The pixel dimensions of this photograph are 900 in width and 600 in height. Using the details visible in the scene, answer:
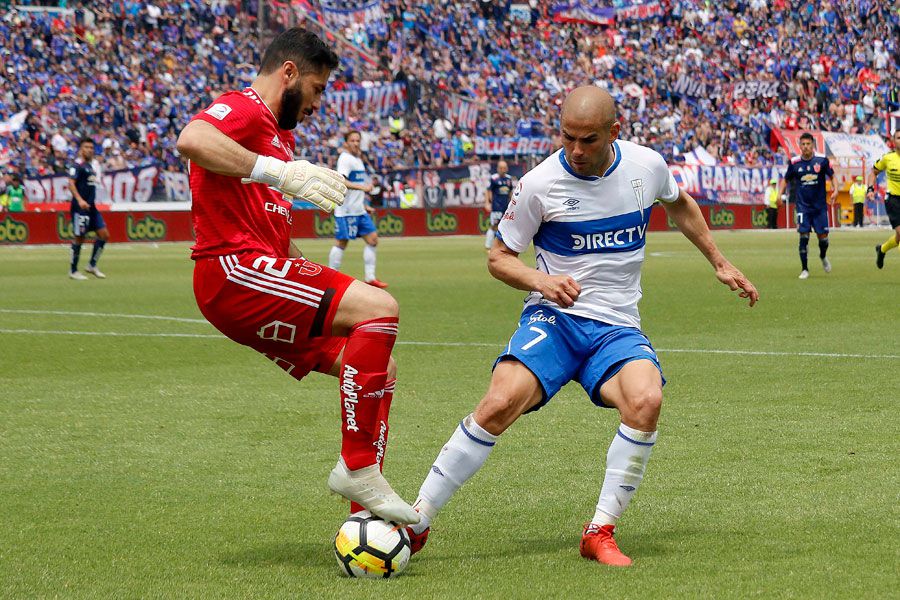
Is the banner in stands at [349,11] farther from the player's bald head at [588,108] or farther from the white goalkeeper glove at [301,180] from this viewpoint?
the white goalkeeper glove at [301,180]

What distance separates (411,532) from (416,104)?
41.9 metres

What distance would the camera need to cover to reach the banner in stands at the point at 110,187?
121 feet

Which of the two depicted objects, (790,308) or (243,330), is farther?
(790,308)

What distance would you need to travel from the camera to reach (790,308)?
15.0m

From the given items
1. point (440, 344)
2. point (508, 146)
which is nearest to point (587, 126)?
point (440, 344)

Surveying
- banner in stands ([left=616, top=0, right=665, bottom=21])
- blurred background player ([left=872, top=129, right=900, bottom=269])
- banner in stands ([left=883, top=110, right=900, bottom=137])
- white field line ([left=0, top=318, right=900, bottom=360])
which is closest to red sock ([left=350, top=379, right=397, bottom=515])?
white field line ([left=0, top=318, right=900, bottom=360])

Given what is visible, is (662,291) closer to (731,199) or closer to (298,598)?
(298,598)

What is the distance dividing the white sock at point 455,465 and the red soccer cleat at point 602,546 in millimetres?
487

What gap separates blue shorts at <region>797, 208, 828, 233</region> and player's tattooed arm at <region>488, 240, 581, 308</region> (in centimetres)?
1619

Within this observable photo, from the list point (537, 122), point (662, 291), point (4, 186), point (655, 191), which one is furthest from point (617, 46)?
point (655, 191)

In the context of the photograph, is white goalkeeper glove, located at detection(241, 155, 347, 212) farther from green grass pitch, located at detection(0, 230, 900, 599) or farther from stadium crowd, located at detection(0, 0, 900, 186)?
stadium crowd, located at detection(0, 0, 900, 186)

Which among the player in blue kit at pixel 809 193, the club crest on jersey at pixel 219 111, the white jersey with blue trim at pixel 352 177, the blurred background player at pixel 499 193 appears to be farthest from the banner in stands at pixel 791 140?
the club crest on jersey at pixel 219 111

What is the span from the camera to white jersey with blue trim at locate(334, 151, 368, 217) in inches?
790

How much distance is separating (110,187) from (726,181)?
2211 cm
